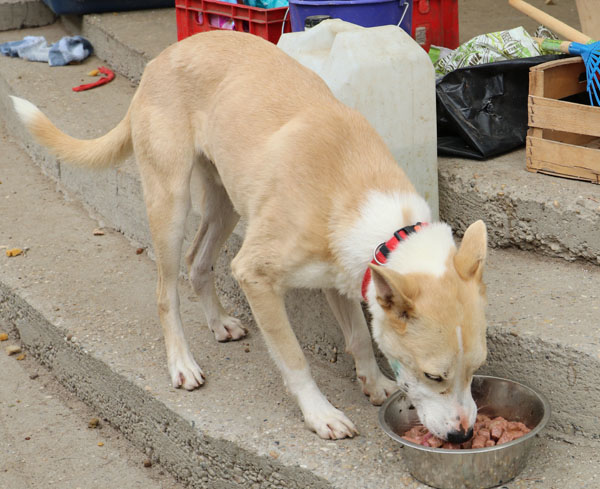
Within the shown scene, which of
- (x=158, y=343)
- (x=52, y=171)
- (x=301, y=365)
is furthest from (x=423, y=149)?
(x=52, y=171)

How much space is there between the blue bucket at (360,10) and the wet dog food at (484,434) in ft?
7.01

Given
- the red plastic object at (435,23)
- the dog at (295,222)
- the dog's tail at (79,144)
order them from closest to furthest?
the dog at (295,222) < the dog's tail at (79,144) < the red plastic object at (435,23)

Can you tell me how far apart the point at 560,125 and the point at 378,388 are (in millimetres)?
1540

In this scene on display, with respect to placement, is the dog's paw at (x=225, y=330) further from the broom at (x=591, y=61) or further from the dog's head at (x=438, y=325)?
the broom at (x=591, y=61)

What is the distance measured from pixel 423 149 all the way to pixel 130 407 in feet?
5.86

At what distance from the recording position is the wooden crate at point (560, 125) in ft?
12.7

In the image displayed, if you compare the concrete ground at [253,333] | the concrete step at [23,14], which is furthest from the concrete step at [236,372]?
the concrete step at [23,14]

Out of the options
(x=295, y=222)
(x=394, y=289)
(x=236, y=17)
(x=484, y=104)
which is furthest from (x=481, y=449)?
(x=236, y=17)

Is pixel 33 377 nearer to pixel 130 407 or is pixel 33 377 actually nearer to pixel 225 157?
pixel 130 407

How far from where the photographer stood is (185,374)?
3609 mm

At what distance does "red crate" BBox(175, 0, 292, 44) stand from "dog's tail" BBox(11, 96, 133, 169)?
112 centimetres

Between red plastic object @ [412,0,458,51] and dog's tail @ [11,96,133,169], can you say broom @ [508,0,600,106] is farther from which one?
dog's tail @ [11,96,133,169]

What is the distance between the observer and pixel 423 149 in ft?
13.0

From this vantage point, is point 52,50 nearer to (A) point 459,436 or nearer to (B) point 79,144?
(B) point 79,144
